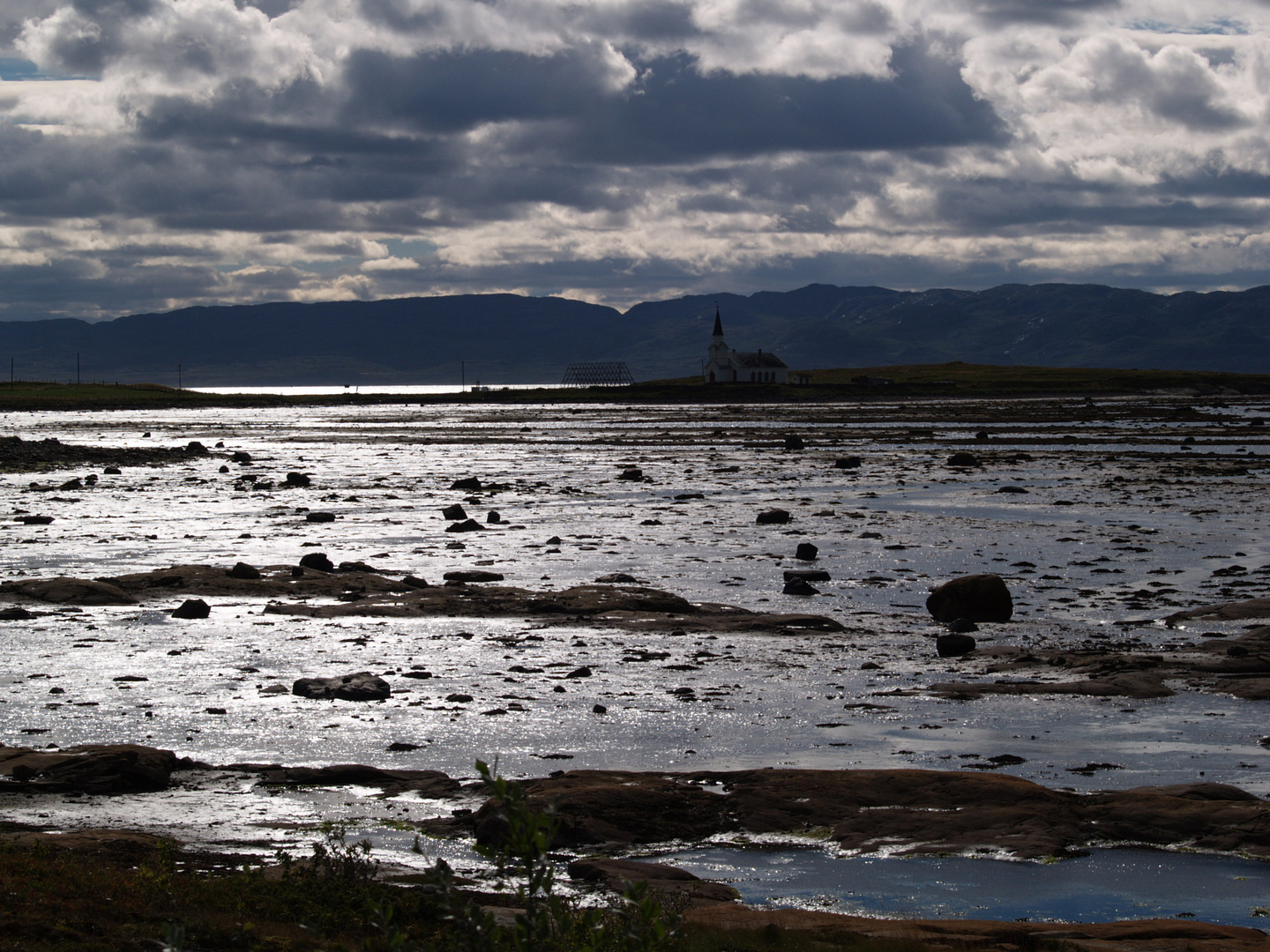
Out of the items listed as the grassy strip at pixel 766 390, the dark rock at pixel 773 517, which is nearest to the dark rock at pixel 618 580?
the dark rock at pixel 773 517

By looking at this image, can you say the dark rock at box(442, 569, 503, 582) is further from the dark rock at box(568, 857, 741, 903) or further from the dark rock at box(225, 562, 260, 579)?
the dark rock at box(568, 857, 741, 903)

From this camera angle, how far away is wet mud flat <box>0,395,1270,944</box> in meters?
12.8

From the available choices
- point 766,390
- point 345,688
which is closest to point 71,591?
point 345,688

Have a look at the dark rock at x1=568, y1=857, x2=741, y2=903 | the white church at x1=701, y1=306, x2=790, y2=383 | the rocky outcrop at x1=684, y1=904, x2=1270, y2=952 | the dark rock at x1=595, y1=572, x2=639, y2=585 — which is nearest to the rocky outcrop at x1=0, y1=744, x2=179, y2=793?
the dark rock at x1=568, y1=857, x2=741, y2=903

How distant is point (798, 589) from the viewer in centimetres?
2325

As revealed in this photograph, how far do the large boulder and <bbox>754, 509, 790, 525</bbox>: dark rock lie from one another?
13.3 metres

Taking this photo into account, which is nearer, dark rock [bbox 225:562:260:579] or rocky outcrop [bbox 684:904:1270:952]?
rocky outcrop [bbox 684:904:1270:952]

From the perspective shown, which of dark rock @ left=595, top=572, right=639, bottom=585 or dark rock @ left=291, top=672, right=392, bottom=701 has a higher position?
Result: dark rock @ left=595, top=572, right=639, bottom=585

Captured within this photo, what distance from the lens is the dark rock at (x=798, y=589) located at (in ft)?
76.1

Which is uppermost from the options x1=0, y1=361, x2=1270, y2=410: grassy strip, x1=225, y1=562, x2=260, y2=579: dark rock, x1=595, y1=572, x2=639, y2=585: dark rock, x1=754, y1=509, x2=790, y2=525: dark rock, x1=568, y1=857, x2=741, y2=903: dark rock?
x1=0, y1=361, x2=1270, y2=410: grassy strip

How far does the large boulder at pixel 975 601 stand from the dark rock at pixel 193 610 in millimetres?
12921

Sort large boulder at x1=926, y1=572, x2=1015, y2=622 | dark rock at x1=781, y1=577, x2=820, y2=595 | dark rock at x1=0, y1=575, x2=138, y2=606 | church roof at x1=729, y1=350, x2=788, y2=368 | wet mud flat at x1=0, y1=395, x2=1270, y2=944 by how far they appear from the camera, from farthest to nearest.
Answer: church roof at x1=729, y1=350, x2=788, y2=368
dark rock at x1=781, y1=577, x2=820, y2=595
dark rock at x1=0, y1=575, x2=138, y2=606
large boulder at x1=926, y1=572, x2=1015, y2=622
wet mud flat at x1=0, y1=395, x2=1270, y2=944

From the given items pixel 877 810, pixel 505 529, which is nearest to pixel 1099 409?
pixel 505 529

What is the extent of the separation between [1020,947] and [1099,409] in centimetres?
11312
